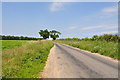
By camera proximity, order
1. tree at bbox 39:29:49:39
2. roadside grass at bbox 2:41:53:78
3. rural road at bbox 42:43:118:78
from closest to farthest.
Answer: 1. rural road at bbox 42:43:118:78
2. roadside grass at bbox 2:41:53:78
3. tree at bbox 39:29:49:39

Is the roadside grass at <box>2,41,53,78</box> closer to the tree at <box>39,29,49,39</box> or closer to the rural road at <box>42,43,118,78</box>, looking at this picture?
the rural road at <box>42,43,118,78</box>

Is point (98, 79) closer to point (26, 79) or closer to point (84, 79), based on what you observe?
point (84, 79)

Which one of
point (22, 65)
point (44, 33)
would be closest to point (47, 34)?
point (44, 33)

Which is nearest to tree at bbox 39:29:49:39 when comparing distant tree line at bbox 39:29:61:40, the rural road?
distant tree line at bbox 39:29:61:40

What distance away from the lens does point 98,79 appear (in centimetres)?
690

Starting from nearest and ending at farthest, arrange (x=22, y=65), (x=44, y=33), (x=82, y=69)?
(x=82, y=69) < (x=22, y=65) < (x=44, y=33)

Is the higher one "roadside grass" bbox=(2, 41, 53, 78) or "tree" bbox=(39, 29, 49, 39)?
"tree" bbox=(39, 29, 49, 39)

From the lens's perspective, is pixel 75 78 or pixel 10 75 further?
pixel 10 75

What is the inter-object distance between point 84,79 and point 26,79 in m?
2.90

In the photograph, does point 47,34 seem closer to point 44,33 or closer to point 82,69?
point 44,33

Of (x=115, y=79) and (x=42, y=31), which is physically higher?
(x=42, y=31)

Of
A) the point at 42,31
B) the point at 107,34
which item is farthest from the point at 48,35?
the point at 107,34

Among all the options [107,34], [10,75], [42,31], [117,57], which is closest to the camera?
[10,75]

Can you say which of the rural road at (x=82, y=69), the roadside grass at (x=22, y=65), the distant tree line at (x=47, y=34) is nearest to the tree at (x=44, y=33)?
the distant tree line at (x=47, y=34)
